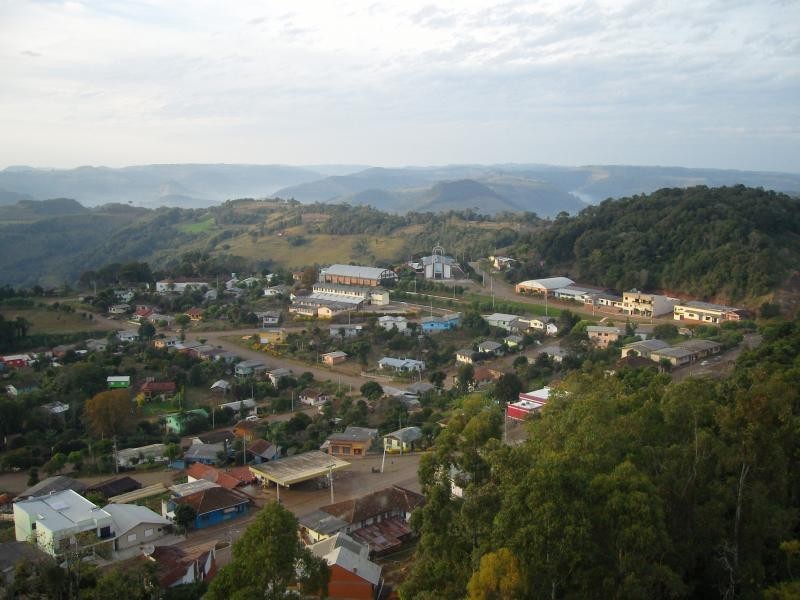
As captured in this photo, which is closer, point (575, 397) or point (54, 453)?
point (575, 397)

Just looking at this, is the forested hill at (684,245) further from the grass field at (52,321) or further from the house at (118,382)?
the grass field at (52,321)

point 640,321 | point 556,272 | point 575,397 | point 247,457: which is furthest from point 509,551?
point 556,272

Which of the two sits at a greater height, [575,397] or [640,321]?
[575,397]

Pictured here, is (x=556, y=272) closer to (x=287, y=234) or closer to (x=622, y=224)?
(x=622, y=224)

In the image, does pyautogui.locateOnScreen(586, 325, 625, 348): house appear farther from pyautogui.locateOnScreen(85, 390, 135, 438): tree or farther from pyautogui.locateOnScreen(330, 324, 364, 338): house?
pyautogui.locateOnScreen(85, 390, 135, 438): tree

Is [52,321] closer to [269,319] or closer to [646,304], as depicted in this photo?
[269,319]

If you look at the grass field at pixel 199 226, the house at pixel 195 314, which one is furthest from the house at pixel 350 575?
the grass field at pixel 199 226

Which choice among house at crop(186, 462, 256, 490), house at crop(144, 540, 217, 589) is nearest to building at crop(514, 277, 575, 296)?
house at crop(186, 462, 256, 490)
